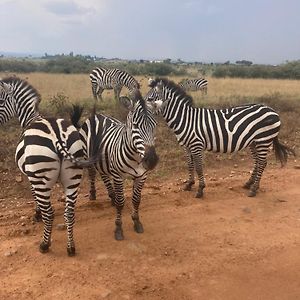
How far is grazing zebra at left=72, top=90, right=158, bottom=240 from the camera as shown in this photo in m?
4.74

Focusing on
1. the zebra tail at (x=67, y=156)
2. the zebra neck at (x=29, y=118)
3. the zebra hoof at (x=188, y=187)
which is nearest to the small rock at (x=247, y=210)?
the zebra hoof at (x=188, y=187)

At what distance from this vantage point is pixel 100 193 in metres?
7.22

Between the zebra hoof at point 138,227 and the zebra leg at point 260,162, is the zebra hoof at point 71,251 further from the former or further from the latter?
the zebra leg at point 260,162

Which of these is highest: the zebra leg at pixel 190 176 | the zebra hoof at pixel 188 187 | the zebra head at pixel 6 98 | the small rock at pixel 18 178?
the zebra head at pixel 6 98

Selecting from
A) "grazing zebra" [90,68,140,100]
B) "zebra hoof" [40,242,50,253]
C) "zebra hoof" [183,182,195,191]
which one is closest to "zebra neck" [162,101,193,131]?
"zebra hoof" [183,182,195,191]

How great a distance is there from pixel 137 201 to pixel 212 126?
8.09ft

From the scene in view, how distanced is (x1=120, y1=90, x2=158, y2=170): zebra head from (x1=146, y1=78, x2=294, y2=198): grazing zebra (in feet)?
7.72

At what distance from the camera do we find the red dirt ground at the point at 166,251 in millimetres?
4441

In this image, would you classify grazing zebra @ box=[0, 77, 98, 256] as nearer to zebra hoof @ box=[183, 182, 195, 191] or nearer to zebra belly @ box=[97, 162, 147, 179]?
zebra belly @ box=[97, 162, 147, 179]

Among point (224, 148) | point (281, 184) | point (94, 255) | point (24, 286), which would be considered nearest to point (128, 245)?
point (94, 255)

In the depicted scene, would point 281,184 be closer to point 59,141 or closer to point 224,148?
point 224,148

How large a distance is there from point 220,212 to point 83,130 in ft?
8.34

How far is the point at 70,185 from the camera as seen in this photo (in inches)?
190

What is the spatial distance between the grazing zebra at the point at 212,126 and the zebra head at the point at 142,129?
2354 millimetres
